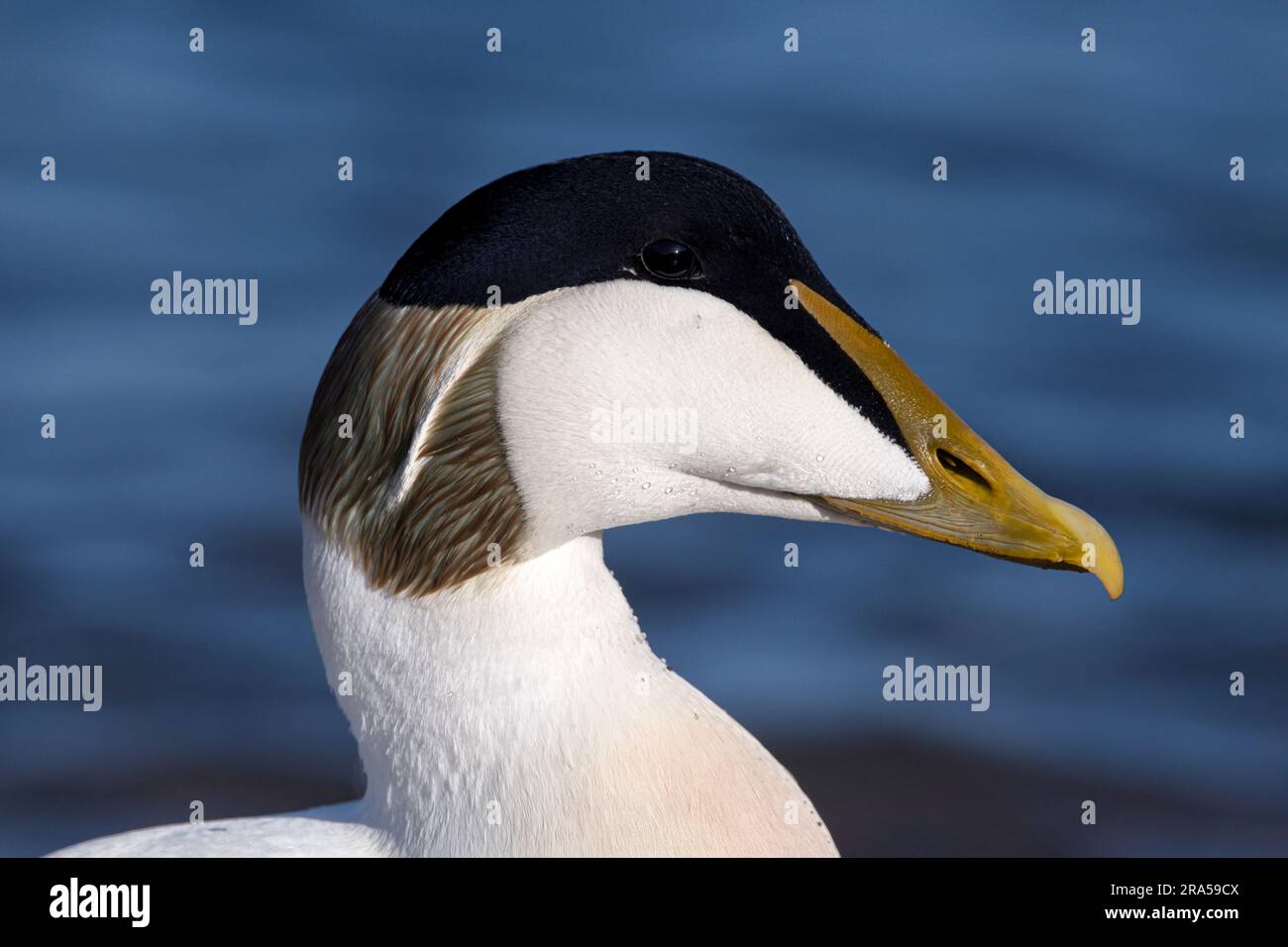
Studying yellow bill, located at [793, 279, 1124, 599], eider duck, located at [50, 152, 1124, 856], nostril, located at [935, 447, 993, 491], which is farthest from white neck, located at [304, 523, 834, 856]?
nostril, located at [935, 447, 993, 491]

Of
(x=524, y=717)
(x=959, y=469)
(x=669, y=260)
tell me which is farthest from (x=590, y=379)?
(x=959, y=469)

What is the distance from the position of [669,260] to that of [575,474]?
0.39m

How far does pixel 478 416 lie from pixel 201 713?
4076 millimetres

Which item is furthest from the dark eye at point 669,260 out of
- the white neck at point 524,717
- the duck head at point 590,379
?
the white neck at point 524,717

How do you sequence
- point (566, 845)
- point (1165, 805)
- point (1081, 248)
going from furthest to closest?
point (1081, 248)
point (1165, 805)
point (566, 845)

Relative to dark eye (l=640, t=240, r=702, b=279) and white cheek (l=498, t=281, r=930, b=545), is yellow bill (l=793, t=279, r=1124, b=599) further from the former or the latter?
dark eye (l=640, t=240, r=702, b=279)

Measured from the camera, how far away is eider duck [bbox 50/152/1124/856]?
2.92 m

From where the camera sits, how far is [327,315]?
25.3 feet

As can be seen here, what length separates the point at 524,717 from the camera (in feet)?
10.1

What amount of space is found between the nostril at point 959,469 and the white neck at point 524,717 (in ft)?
2.06

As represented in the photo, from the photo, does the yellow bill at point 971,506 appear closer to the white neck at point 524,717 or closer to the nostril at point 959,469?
the nostril at point 959,469

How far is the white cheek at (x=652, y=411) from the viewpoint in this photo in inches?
115
